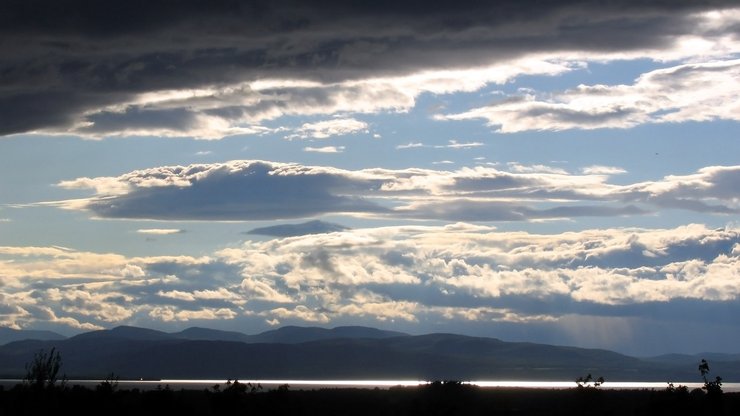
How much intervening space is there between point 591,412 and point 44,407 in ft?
169

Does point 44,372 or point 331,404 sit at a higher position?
point 44,372

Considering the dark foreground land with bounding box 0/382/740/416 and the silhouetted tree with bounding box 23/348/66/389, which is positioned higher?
the silhouetted tree with bounding box 23/348/66/389

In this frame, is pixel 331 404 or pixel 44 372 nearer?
pixel 44 372

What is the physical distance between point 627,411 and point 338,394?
162 ft

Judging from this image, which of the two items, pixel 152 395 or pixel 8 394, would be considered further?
pixel 8 394

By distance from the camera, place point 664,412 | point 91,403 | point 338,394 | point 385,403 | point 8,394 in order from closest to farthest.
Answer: point 664,412
point 91,403
point 8,394
point 385,403
point 338,394

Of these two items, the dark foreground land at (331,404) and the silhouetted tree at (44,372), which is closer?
the dark foreground land at (331,404)

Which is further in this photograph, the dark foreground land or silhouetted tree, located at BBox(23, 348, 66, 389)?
silhouetted tree, located at BBox(23, 348, 66, 389)

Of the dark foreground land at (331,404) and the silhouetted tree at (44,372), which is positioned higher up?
the silhouetted tree at (44,372)

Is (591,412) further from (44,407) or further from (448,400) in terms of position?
(44,407)

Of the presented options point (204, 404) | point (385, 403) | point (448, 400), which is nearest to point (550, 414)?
point (448, 400)

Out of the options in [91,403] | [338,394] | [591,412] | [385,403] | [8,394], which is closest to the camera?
[91,403]

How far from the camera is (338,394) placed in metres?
153

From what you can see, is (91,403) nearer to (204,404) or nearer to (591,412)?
(204,404)
